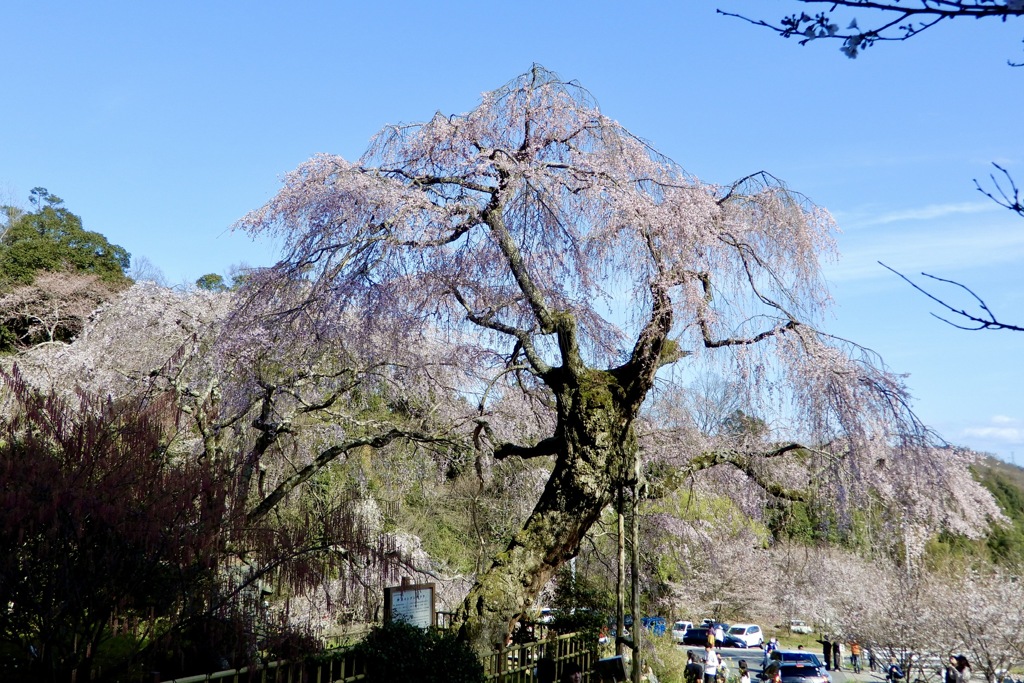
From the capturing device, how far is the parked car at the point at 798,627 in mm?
42269

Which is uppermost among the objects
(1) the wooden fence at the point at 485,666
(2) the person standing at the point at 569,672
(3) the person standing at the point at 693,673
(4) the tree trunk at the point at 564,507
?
(4) the tree trunk at the point at 564,507

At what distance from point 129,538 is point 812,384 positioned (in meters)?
7.56

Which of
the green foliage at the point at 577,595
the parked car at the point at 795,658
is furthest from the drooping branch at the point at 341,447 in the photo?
the parked car at the point at 795,658

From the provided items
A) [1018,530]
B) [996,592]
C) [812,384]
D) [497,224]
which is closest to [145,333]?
[497,224]

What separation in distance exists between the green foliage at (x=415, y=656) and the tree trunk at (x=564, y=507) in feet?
2.17

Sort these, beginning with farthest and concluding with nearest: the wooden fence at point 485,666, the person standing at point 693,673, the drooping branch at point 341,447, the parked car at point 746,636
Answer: the parked car at point 746,636, the person standing at point 693,673, the drooping branch at point 341,447, the wooden fence at point 485,666

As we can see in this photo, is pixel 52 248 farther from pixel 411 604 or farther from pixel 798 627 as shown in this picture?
pixel 798 627

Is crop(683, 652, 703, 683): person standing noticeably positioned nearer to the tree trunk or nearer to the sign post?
the tree trunk

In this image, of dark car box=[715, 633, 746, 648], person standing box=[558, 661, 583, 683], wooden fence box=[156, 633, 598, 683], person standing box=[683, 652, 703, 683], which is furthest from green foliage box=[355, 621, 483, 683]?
dark car box=[715, 633, 746, 648]

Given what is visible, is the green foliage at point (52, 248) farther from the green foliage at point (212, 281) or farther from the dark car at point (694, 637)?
the dark car at point (694, 637)

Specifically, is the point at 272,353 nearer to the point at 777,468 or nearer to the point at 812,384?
the point at 812,384

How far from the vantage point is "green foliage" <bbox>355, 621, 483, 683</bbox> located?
28.6 ft

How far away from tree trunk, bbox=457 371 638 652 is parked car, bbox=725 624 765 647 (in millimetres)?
27463

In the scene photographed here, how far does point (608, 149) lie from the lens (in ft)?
37.6
